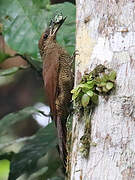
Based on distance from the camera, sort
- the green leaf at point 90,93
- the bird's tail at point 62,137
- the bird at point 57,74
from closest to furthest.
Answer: the green leaf at point 90,93, the bird's tail at point 62,137, the bird at point 57,74

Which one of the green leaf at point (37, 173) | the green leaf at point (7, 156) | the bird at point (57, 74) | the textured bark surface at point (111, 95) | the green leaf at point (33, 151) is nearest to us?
the textured bark surface at point (111, 95)

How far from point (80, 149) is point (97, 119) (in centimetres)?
15

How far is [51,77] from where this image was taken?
2.99 m

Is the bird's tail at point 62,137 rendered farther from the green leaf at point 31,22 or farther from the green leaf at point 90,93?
the green leaf at point 90,93

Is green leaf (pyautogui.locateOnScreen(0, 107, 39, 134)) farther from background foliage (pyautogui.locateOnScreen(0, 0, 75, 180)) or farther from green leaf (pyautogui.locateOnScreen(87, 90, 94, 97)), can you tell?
green leaf (pyautogui.locateOnScreen(87, 90, 94, 97))

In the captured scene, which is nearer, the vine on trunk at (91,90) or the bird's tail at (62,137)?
the vine on trunk at (91,90)

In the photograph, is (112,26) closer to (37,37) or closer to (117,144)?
(117,144)

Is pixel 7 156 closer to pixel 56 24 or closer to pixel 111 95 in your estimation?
pixel 56 24

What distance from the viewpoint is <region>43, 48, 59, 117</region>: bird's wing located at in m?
2.96

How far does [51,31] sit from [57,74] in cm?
28

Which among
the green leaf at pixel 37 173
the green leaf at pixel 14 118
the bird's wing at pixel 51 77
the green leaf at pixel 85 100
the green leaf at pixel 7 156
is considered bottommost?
the green leaf at pixel 37 173

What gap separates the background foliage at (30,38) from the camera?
2.98 metres

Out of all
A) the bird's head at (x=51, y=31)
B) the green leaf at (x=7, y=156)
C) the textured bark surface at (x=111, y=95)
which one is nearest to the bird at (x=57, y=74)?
the bird's head at (x=51, y=31)

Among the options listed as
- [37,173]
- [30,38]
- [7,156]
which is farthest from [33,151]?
[30,38]
